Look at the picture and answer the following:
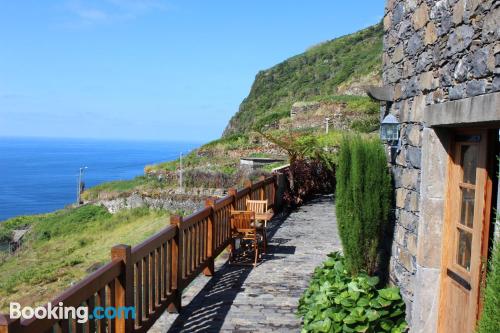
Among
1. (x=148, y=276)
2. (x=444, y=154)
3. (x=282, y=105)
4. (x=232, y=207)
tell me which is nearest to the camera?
(x=444, y=154)

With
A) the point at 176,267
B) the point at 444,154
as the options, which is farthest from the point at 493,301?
the point at 176,267

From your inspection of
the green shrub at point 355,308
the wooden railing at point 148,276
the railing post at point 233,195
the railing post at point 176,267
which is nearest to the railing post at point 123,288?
the wooden railing at point 148,276

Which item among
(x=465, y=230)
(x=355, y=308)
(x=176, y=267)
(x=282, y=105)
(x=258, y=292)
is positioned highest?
(x=282, y=105)

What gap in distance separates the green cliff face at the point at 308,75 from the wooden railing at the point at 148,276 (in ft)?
124

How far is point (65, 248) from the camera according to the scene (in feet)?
60.8

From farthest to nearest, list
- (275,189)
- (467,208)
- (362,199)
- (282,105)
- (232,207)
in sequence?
(282,105) < (275,189) < (232,207) < (362,199) < (467,208)

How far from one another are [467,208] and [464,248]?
32 centimetres

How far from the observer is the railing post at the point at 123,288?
4.00 metres

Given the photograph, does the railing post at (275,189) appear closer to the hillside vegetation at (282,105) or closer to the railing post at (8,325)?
the hillside vegetation at (282,105)

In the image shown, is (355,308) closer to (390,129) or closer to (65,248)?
(390,129)

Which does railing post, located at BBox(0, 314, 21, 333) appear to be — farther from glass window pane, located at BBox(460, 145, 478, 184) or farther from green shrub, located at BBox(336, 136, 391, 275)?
green shrub, located at BBox(336, 136, 391, 275)

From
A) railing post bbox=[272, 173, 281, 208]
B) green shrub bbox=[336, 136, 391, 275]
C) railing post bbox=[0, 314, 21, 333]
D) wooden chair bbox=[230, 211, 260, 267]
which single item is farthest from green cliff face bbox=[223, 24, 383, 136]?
railing post bbox=[0, 314, 21, 333]

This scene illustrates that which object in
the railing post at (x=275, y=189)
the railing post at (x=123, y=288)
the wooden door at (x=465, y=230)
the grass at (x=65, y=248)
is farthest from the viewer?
the railing post at (x=275, y=189)

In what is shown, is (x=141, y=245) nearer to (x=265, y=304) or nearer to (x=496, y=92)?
(x=265, y=304)
